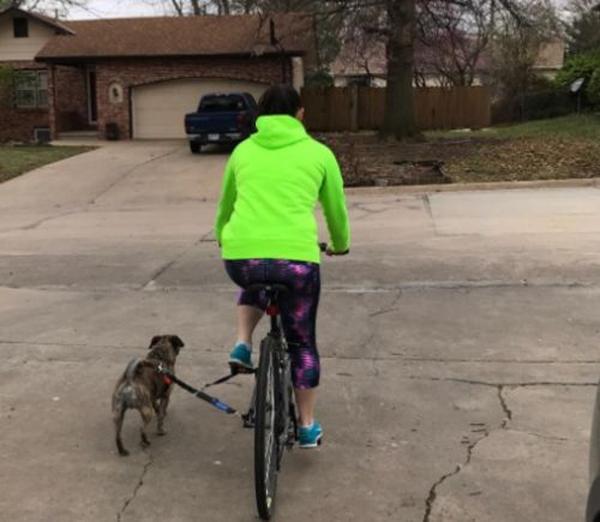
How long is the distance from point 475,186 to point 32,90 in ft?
76.3

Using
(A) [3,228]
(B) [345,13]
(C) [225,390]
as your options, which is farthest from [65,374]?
(B) [345,13]

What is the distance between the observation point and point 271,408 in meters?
3.60

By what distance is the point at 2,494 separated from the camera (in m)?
3.87

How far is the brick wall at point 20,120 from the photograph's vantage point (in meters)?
32.8

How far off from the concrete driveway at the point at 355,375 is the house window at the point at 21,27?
954 inches

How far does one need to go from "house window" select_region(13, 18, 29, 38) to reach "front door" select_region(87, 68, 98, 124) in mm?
3155

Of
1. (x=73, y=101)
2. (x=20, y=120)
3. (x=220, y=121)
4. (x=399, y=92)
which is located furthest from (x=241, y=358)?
(x=20, y=120)

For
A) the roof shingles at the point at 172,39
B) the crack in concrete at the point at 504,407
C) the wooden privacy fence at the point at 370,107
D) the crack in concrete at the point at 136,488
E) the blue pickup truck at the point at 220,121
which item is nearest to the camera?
the crack in concrete at the point at 136,488

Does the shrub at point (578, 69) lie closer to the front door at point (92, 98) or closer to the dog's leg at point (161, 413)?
the front door at point (92, 98)

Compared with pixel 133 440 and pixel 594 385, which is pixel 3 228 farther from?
pixel 594 385

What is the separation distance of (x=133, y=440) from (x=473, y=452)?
1874mm

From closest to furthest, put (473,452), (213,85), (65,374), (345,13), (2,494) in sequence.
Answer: (2,494) → (473,452) → (65,374) → (345,13) → (213,85)

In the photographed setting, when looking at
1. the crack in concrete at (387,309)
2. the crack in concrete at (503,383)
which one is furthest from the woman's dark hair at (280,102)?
the crack in concrete at (387,309)

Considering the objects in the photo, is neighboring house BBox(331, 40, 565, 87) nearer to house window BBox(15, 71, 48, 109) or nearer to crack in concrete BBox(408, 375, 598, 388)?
house window BBox(15, 71, 48, 109)
